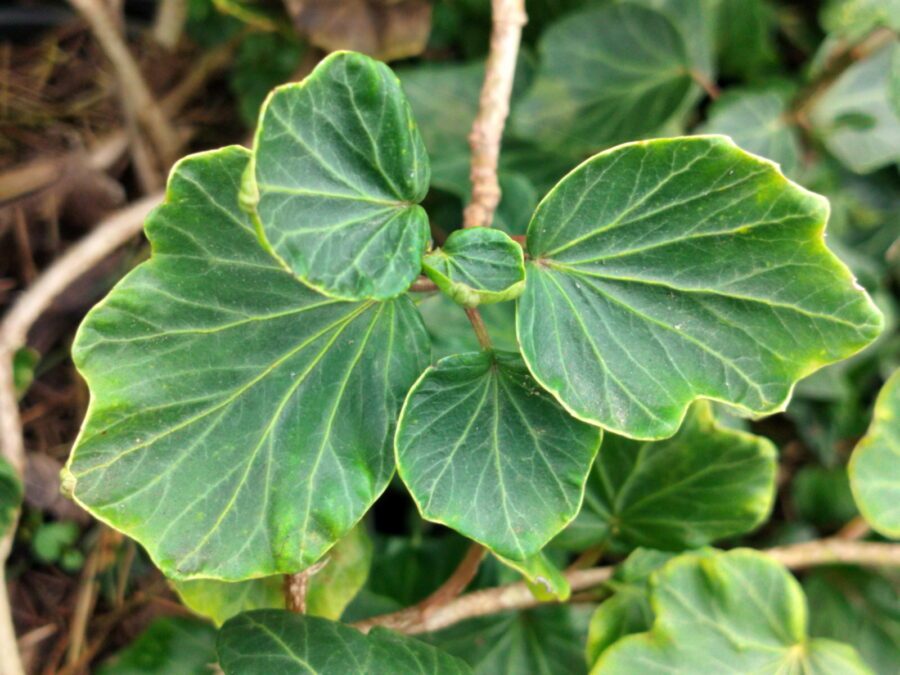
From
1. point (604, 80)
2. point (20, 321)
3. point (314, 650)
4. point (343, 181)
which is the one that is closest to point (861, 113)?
point (604, 80)

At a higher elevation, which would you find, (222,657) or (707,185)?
(707,185)

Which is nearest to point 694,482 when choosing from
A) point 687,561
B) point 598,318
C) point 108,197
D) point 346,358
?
point 687,561

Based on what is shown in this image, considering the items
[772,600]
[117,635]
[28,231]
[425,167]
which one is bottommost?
[117,635]

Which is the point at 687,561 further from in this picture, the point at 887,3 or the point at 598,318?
the point at 887,3

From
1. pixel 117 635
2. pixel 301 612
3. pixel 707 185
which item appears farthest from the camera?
pixel 117 635

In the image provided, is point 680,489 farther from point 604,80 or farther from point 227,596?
point 604,80

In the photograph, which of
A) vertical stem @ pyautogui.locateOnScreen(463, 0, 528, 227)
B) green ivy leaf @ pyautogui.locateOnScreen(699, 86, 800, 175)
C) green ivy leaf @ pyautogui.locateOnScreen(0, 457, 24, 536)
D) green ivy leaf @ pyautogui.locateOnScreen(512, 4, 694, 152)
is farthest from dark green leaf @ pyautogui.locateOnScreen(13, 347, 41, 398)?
green ivy leaf @ pyautogui.locateOnScreen(699, 86, 800, 175)

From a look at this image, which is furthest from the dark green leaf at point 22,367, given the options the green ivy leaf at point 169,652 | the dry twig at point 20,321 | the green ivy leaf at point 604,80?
the green ivy leaf at point 604,80
